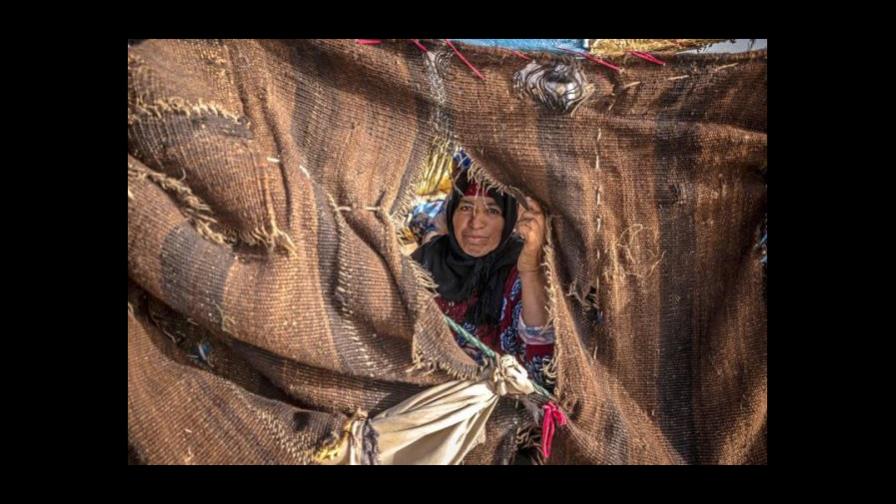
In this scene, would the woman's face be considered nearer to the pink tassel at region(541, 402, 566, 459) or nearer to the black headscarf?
the black headscarf

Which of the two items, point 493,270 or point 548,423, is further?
point 493,270

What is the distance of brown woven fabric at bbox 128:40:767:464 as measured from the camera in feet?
6.11

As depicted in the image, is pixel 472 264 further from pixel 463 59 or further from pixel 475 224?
pixel 463 59

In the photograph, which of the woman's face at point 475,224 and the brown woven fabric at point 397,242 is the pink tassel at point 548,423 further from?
the woman's face at point 475,224

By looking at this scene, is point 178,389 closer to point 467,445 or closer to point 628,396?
point 467,445

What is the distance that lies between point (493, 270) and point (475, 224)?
13 centimetres

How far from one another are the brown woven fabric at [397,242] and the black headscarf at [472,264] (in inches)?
2.6

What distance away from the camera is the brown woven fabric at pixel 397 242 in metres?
1.86

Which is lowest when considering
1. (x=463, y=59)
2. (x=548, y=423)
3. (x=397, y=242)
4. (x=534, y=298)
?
(x=548, y=423)

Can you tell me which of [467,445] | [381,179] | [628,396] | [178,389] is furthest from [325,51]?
[628,396]

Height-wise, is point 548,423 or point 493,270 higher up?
point 493,270

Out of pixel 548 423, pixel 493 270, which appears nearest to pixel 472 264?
pixel 493 270

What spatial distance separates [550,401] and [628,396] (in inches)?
10.1

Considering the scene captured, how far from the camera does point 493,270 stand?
2271mm
